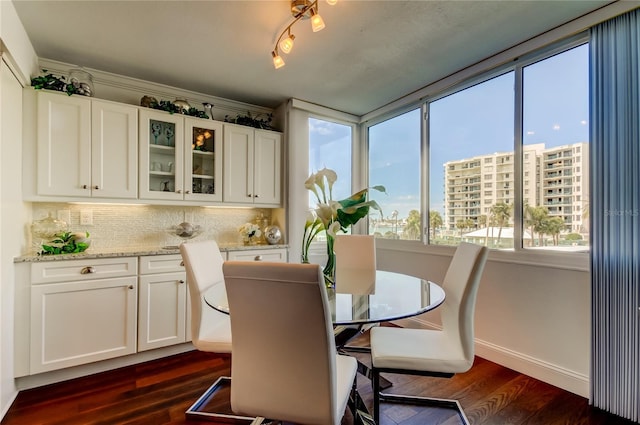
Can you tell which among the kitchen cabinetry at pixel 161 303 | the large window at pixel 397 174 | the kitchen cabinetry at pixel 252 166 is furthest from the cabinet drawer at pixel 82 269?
the large window at pixel 397 174

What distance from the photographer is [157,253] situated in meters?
2.51

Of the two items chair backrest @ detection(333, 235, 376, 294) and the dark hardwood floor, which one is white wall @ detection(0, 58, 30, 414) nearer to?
the dark hardwood floor

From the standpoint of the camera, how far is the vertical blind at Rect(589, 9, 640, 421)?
1736 mm

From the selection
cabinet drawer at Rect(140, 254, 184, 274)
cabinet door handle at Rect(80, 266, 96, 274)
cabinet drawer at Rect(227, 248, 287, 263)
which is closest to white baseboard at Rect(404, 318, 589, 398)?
cabinet drawer at Rect(227, 248, 287, 263)

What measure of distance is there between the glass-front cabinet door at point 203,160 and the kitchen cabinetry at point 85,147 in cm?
45

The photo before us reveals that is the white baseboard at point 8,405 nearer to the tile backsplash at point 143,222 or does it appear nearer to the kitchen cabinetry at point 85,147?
the tile backsplash at point 143,222

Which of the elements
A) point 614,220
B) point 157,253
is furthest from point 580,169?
point 157,253

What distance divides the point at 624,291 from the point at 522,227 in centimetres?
73

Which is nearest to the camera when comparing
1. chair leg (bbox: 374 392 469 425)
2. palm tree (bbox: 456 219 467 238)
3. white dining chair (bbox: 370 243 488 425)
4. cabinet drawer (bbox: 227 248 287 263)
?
white dining chair (bbox: 370 243 488 425)

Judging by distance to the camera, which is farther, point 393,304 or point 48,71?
point 48,71

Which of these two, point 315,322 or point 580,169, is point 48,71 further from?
point 580,169

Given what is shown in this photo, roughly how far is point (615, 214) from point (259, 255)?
9.23ft

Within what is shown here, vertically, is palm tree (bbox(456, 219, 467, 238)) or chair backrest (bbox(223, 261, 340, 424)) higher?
palm tree (bbox(456, 219, 467, 238))

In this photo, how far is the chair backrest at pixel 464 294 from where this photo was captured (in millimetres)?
1558
